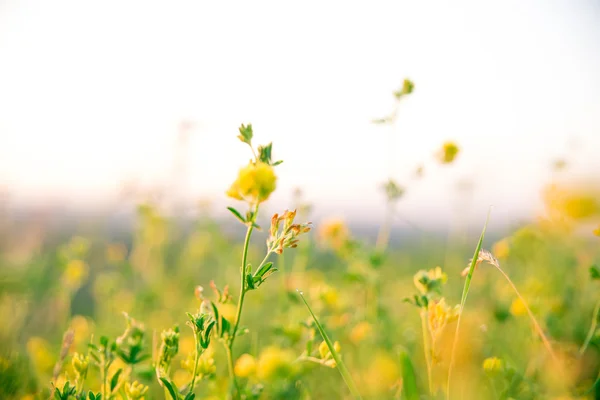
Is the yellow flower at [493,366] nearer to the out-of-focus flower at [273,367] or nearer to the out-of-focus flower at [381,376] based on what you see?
the out-of-focus flower at [381,376]

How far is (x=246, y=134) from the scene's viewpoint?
4.79 ft

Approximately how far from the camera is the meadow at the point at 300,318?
1497 mm

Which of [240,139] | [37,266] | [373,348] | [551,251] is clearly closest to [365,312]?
[373,348]

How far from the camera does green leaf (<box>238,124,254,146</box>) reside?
1.45 meters

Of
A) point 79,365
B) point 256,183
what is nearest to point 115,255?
point 79,365

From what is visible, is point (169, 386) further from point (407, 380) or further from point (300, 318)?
point (300, 318)

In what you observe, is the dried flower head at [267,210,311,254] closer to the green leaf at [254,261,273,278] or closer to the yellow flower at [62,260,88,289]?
the green leaf at [254,261,273,278]

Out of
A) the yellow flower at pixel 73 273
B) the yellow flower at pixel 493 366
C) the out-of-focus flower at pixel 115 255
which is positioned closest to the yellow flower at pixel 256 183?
the yellow flower at pixel 493 366

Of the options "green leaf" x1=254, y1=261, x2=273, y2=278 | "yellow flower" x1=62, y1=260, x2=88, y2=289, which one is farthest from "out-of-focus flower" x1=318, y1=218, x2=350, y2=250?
"yellow flower" x1=62, y1=260, x2=88, y2=289

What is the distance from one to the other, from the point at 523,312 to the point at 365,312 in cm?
98

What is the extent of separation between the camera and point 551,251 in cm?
380

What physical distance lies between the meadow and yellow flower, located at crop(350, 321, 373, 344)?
1 cm

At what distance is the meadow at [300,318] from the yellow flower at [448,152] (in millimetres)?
14

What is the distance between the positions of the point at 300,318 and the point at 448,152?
1.45 meters
